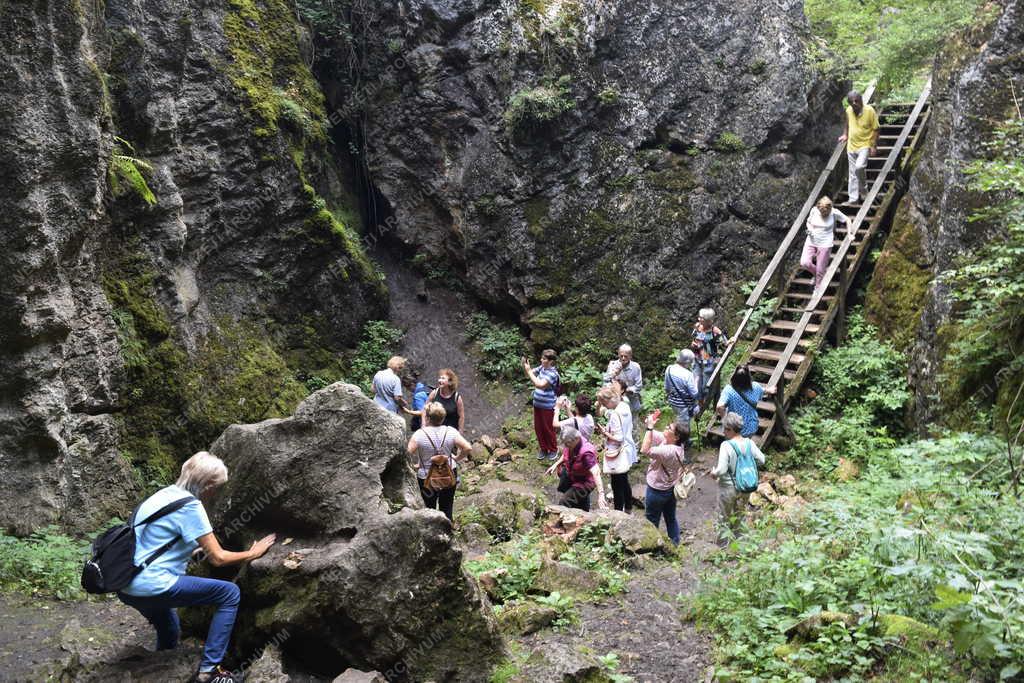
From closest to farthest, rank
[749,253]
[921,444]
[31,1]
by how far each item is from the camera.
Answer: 1. [921,444]
2. [31,1]
3. [749,253]

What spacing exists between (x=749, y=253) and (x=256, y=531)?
11648mm

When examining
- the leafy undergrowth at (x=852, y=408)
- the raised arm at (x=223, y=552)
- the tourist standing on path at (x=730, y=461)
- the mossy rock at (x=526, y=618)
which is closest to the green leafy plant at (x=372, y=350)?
the leafy undergrowth at (x=852, y=408)

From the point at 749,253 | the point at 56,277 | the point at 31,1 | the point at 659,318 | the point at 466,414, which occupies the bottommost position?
the point at 466,414

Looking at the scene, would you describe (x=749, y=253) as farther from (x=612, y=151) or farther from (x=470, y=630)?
(x=470, y=630)

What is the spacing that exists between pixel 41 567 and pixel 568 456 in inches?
222

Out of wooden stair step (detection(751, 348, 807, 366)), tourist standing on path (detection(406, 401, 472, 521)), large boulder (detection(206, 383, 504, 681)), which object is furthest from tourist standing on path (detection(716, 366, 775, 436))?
large boulder (detection(206, 383, 504, 681))

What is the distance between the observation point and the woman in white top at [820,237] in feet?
40.5

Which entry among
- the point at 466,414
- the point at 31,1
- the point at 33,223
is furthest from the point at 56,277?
the point at 466,414

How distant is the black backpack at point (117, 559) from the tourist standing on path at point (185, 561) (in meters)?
0.02

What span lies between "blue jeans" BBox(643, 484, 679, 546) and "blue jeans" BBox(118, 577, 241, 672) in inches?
188

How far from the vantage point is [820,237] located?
1254 centimetres

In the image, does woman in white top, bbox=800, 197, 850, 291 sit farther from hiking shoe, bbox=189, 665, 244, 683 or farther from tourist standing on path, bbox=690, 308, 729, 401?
hiking shoe, bbox=189, 665, 244, 683

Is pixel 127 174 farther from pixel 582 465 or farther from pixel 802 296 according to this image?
pixel 802 296

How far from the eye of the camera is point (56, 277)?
863 centimetres
